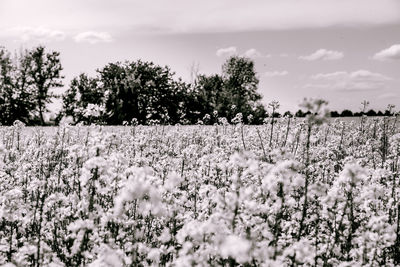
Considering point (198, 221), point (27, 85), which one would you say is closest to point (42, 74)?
point (27, 85)

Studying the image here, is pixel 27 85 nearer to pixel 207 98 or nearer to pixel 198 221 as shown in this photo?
pixel 207 98

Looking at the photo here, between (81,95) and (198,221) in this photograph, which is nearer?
(198,221)

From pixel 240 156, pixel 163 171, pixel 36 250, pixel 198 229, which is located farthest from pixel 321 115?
pixel 163 171

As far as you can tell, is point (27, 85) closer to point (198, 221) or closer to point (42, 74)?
point (42, 74)

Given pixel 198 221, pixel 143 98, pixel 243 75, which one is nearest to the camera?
pixel 198 221

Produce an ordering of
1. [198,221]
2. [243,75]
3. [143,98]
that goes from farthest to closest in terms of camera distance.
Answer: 1. [243,75]
2. [143,98]
3. [198,221]

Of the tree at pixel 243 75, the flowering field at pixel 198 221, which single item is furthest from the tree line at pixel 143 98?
the flowering field at pixel 198 221

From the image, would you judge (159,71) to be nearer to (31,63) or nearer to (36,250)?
(31,63)

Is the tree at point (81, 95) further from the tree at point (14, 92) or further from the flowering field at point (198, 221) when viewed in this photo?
the flowering field at point (198, 221)

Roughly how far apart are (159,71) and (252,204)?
51350 mm

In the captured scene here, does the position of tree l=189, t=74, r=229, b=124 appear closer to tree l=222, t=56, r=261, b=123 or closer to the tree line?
the tree line

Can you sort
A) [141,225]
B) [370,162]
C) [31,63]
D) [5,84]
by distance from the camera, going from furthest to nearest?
1. [31,63]
2. [5,84]
3. [370,162]
4. [141,225]

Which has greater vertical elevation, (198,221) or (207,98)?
(207,98)

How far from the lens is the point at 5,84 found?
6875 cm
